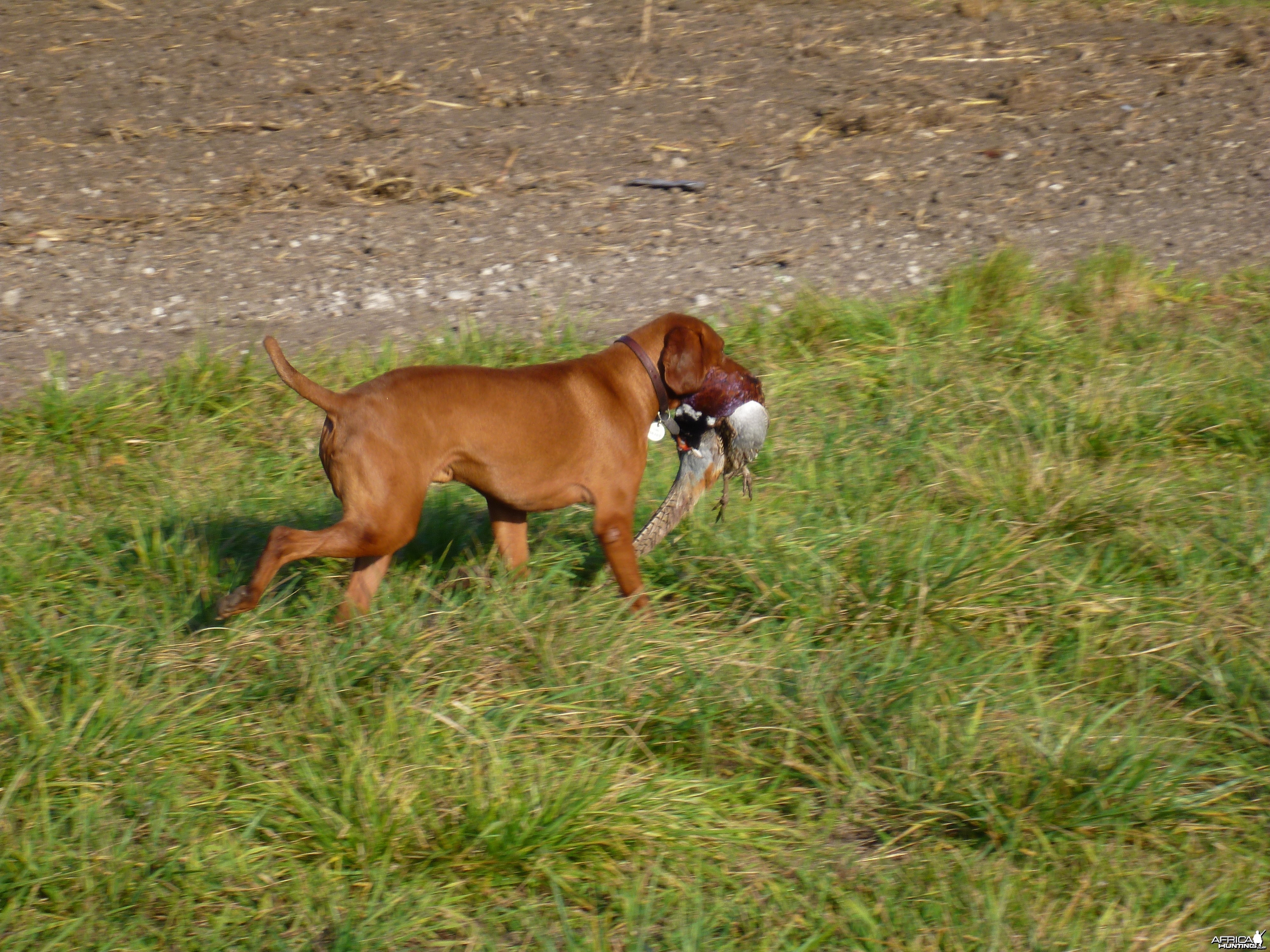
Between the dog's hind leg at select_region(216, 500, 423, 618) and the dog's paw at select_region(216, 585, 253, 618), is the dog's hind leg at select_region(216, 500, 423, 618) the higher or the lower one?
the higher one

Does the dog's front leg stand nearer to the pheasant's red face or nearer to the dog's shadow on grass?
the dog's shadow on grass

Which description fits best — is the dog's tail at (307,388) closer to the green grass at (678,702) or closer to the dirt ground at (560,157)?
the green grass at (678,702)

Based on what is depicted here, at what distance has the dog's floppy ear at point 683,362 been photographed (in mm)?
3932

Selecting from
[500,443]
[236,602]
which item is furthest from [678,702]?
[236,602]

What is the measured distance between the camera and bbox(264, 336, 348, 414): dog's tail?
3.36 meters

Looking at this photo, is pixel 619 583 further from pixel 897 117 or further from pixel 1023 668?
pixel 897 117

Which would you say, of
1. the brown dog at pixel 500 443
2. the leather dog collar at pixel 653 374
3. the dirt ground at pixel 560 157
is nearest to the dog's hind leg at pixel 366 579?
the brown dog at pixel 500 443

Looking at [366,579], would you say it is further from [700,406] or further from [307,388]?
[700,406]

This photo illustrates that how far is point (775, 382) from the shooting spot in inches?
212

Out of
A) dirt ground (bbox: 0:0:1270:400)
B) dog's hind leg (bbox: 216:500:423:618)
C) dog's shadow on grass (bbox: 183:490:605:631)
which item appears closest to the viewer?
dog's hind leg (bbox: 216:500:423:618)

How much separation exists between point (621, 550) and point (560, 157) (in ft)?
15.7

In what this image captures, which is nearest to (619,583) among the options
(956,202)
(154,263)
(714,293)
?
(714,293)

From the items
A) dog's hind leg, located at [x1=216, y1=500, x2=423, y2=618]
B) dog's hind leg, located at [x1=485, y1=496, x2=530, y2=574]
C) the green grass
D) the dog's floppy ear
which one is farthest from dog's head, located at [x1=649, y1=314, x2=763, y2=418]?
dog's hind leg, located at [x1=216, y1=500, x2=423, y2=618]

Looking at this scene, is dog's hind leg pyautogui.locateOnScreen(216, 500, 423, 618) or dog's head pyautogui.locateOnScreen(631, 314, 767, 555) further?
dog's head pyautogui.locateOnScreen(631, 314, 767, 555)
